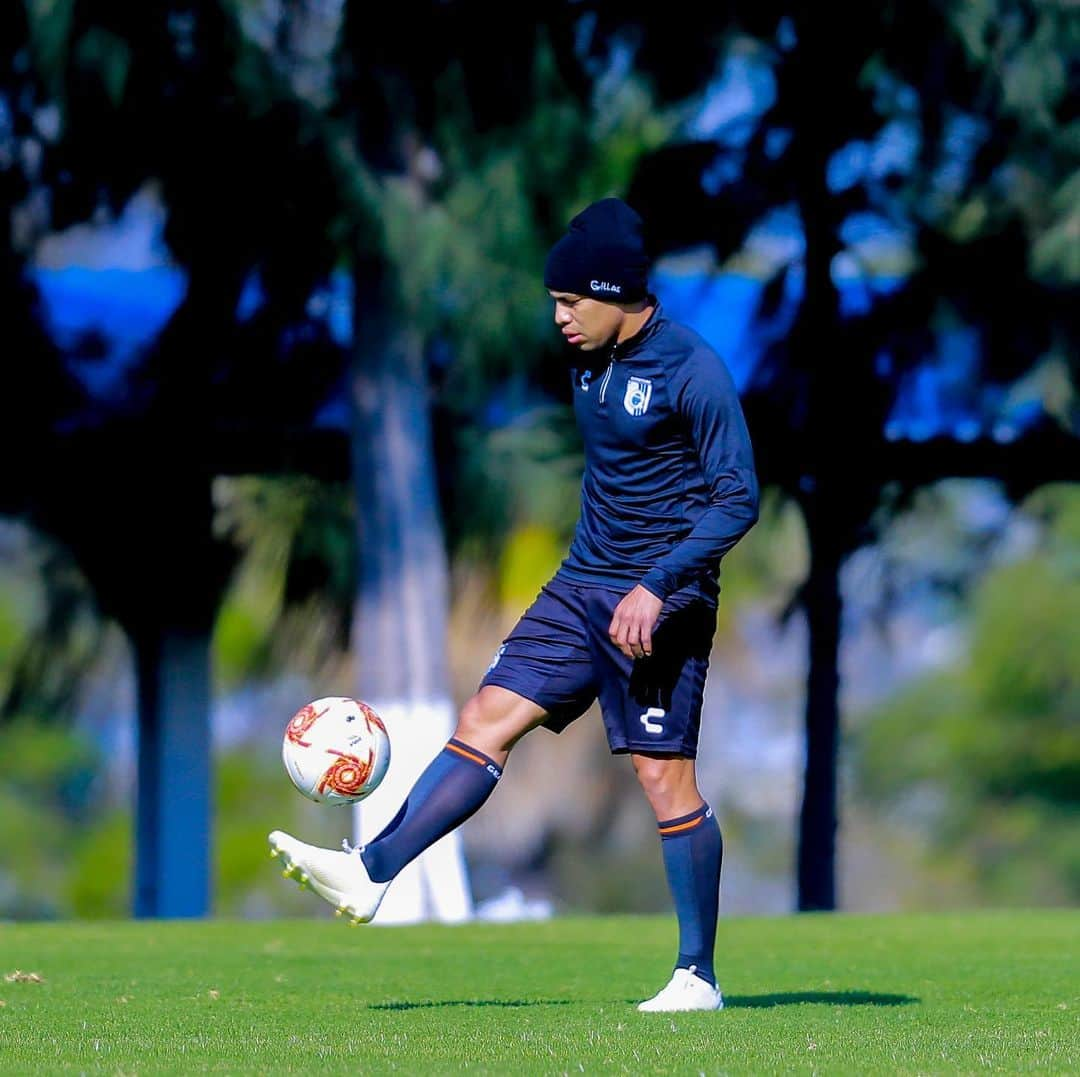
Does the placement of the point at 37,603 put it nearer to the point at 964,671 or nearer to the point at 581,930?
the point at 581,930

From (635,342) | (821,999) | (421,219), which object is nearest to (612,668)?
(635,342)

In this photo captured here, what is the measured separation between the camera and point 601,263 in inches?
235

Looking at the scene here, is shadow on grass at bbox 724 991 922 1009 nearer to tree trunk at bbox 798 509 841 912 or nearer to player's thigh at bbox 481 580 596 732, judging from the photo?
player's thigh at bbox 481 580 596 732

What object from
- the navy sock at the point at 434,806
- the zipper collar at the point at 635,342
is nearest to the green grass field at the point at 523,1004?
the navy sock at the point at 434,806

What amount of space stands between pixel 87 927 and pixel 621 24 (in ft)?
21.9

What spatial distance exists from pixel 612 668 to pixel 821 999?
1.24 m

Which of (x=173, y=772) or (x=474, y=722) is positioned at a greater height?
(x=474, y=722)

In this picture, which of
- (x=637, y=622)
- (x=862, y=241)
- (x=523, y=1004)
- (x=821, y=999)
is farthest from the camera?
(x=862, y=241)

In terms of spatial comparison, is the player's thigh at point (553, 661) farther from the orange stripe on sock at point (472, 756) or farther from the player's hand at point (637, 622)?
the player's hand at point (637, 622)

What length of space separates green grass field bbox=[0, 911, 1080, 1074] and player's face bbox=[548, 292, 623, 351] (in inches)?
66.5

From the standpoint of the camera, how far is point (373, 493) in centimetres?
1458

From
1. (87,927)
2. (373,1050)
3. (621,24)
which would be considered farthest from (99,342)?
(373,1050)

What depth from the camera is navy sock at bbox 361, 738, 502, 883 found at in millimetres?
5859

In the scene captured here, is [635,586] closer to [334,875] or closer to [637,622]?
[637,622]
